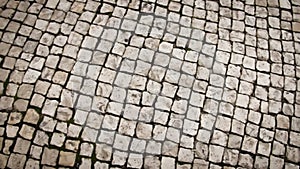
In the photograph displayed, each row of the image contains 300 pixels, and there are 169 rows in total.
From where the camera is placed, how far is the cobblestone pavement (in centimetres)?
377

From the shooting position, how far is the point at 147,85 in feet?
13.3

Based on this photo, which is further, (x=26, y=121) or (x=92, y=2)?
(x=92, y=2)

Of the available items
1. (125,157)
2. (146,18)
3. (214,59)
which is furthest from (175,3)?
(125,157)

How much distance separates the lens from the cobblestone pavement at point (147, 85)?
3766 millimetres

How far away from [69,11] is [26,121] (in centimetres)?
161

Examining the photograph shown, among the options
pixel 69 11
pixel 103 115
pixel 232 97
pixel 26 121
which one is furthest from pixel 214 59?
pixel 26 121

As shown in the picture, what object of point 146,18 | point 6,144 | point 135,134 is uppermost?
point 146,18

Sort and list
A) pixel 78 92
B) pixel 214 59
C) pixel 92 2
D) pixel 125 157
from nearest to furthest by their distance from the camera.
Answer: pixel 125 157 < pixel 78 92 < pixel 214 59 < pixel 92 2

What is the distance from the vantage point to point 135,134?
381 cm

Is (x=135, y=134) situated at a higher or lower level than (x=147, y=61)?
lower

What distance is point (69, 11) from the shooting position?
452 centimetres

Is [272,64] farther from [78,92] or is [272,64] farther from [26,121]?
[26,121]

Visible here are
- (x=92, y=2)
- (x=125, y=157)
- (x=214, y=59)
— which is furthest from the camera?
(x=92, y=2)

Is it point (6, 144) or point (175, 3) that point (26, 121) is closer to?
point (6, 144)
